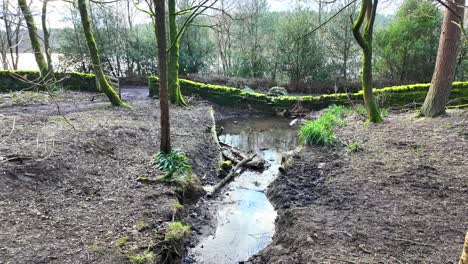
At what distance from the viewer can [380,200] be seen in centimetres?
503

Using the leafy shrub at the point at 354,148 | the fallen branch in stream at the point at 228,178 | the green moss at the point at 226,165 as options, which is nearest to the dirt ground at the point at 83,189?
the green moss at the point at 226,165

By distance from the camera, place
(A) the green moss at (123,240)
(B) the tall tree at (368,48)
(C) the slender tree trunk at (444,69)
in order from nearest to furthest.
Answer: (A) the green moss at (123,240), (B) the tall tree at (368,48), (C) the slender tree trunk at (444,69)

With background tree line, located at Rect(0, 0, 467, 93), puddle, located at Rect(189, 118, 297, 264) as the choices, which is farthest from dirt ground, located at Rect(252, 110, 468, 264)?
background tree line, located at Rect(0, 0, 467, 93)

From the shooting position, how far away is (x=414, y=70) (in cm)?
1594

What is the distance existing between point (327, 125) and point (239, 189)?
3710 millimetres

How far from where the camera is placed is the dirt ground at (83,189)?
3.83 m

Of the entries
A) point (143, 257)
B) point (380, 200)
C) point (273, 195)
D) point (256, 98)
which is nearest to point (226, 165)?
point (273, 195)

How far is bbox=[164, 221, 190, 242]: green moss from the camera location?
438 cm

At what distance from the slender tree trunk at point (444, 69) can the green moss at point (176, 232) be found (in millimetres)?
7365

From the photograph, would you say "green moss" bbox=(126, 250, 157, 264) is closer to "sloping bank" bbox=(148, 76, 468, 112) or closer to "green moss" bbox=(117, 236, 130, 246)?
"green moss" bbox=(117, 236, 130, 246)

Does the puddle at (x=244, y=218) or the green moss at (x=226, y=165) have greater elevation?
the green moss at (x=226, y=165)

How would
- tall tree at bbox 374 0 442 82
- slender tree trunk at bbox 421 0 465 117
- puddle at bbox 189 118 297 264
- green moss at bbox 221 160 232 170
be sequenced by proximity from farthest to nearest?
tall tree at bbox 374 0 442 82 < slender tree trunk at bbox 421 0 465 117 < green moss at bbox 221 160 232 170 < puddle at bbox 189 118 297 264

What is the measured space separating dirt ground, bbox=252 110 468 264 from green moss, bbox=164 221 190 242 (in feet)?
3.60

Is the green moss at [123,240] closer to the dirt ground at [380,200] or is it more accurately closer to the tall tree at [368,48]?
the dirt ground at [380,200]
